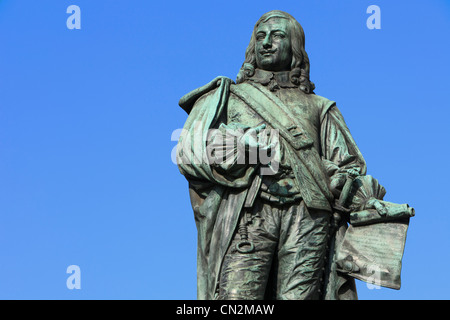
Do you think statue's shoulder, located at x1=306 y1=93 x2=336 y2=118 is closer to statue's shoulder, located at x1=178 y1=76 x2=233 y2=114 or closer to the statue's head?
the statue's head

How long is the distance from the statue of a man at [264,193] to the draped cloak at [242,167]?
0.04ft

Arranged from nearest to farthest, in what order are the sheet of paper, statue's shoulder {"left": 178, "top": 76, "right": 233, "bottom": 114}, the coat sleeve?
the sheet of paper → the coat sleeve → statue's shoulder {"left": 178, "top": 76, "right": 233, "bottom": 114}

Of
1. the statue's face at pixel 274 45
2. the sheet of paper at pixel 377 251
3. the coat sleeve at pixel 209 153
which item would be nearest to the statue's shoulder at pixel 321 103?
the statue's face at pixel 274 45

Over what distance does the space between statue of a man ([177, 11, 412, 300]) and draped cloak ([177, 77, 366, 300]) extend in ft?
0.04

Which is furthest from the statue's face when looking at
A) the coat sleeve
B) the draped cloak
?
the coat sleeve

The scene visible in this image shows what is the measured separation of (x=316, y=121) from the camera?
1538 centimetres

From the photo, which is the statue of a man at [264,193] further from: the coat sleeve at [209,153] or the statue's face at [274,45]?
the statue's face at [274,45]

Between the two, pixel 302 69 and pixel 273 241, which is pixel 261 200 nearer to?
pixel 273 241

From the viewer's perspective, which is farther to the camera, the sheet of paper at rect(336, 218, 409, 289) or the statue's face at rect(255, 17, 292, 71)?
the statue's face at rect(255, 17, 292, 71)

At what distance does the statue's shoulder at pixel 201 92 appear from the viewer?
15.4 metres

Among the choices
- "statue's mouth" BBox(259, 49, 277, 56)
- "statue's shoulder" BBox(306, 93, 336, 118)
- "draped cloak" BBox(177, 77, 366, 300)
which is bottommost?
"draped cloak" BBox(177, 77, 366, 300)

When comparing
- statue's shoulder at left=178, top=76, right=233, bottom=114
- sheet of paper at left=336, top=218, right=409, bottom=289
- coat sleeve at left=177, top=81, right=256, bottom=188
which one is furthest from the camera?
statue's shoulder at left=178, top=76, right=233, bottom=114

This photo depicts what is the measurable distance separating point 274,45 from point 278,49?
0.07 metres

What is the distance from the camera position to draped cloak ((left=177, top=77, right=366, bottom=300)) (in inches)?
572
